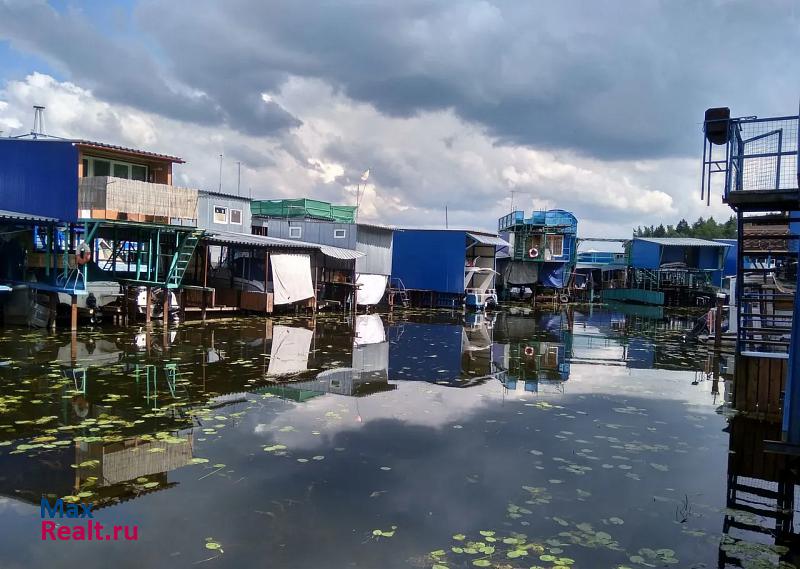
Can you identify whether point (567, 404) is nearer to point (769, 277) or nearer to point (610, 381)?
point (610, 381)

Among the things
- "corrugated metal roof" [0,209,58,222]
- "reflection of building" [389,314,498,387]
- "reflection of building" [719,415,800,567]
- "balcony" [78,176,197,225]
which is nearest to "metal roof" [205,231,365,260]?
"balcony" [78,176,197,225]

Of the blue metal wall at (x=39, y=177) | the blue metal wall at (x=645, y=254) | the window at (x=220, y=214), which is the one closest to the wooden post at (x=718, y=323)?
the blue metal wall at (x=39, y=177)

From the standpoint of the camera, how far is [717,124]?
977 centimetres

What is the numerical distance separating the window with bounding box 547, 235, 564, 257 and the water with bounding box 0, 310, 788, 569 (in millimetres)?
30644

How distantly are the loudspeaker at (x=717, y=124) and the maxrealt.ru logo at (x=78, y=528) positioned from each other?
10199 millimetres

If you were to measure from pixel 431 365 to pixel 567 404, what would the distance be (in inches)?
183

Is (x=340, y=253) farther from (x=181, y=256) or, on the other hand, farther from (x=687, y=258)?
(x=687, y=258)

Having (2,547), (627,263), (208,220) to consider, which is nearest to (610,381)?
(2,547)

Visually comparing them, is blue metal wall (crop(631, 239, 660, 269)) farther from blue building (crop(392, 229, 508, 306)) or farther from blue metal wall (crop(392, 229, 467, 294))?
blue metal wall (crop(392, 229, 467, 294))

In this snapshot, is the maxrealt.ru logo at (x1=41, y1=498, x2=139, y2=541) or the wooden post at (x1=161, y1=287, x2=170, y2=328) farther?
the wooden post at (x1=161, y1=287, x2=170, y2=328)

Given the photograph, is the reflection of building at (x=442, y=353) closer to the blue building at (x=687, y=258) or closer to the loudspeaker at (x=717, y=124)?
the loudspeaker at (x=717, y=124)

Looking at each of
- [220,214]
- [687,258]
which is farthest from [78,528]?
[687,258]

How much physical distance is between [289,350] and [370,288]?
17.0m

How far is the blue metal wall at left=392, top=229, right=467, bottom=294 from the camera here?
121 ft
